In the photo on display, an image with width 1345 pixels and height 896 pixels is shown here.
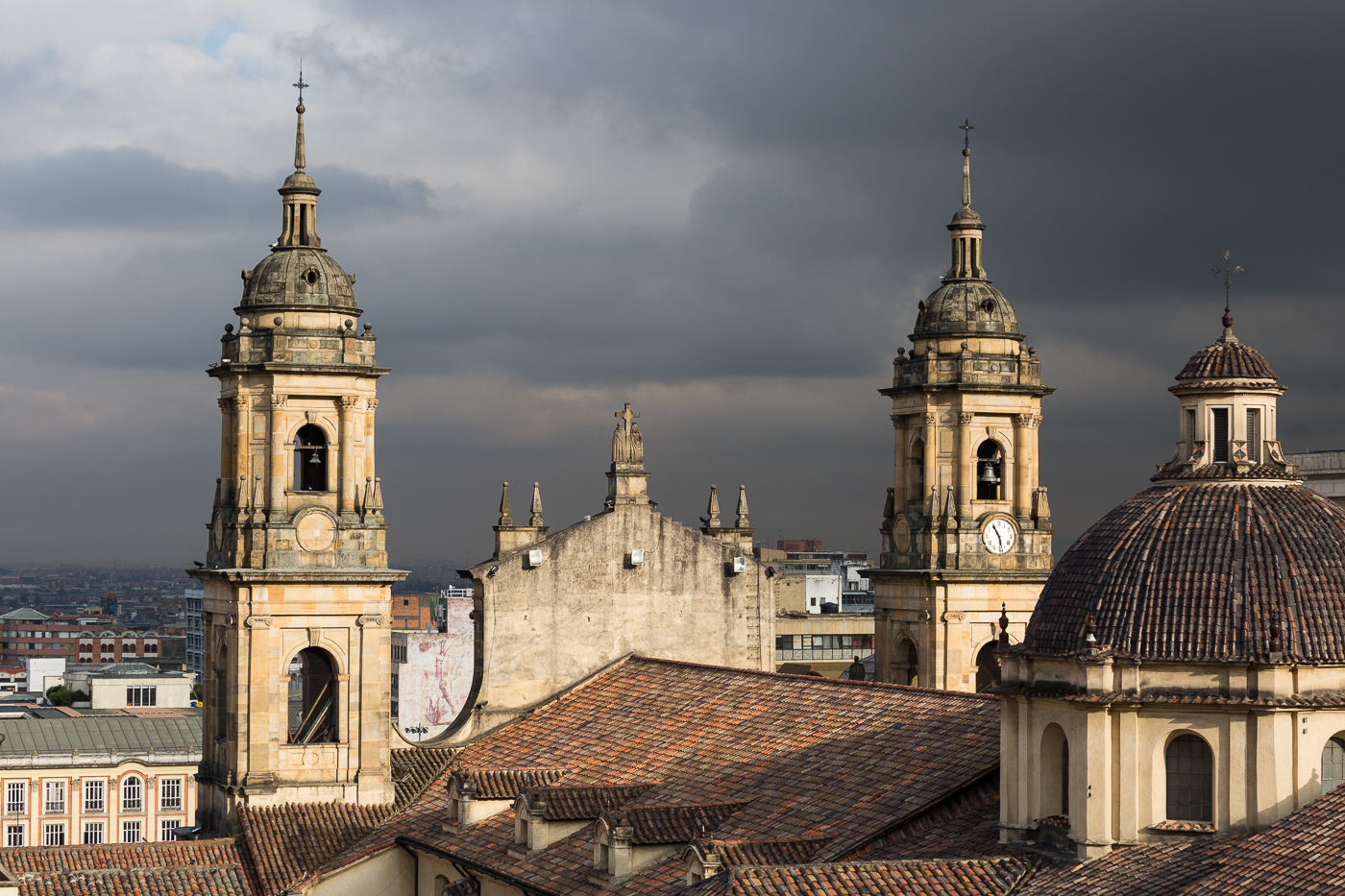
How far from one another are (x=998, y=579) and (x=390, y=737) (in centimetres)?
1578

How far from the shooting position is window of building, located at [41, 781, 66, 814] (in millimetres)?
114250

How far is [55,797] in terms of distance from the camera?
115m

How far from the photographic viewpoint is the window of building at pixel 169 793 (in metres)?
117

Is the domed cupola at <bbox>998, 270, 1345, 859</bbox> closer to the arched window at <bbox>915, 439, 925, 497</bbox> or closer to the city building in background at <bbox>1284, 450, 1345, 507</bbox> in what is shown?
the arched window at <bbox>915, 439, 925, 497</bbox>

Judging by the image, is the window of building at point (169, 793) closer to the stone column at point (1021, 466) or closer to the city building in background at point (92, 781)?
the city building in background at point (92, 781)

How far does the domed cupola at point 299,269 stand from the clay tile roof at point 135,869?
1284 centimetres

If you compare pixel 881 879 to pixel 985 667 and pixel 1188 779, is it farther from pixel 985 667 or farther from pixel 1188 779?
pixel 985 667

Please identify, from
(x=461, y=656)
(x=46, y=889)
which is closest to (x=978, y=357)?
(x=46, y=889)

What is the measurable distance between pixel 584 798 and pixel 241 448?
41.6 ft

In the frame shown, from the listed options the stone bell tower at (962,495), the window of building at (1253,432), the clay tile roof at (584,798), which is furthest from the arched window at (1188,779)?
the stone bell tower at (962,495)

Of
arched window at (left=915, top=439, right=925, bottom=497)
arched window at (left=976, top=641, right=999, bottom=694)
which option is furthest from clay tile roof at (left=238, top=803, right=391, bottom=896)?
arched window at (left=915, top=439, right=925, bottom=497)

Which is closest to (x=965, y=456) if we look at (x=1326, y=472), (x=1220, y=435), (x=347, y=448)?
(x=347, y=448)

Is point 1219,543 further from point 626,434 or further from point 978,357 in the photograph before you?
point 626,434

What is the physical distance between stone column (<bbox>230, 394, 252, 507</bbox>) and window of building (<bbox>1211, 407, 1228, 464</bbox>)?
917 inches
